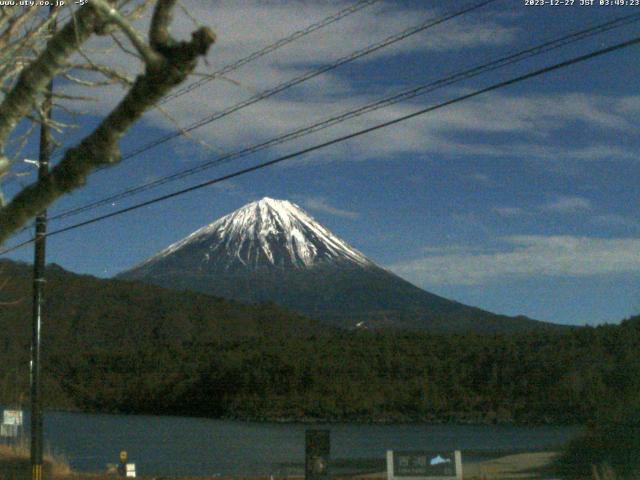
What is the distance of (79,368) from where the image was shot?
59.5m

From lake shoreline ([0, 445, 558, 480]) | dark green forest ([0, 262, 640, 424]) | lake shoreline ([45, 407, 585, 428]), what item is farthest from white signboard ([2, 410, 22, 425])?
lake shoreline ([45, 407, 585, 428])

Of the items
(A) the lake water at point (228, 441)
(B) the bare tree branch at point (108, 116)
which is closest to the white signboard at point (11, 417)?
(A) the lake water at point (228, 441)

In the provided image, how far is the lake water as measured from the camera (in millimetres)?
32094

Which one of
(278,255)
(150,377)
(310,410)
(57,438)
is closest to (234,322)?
(150,377)

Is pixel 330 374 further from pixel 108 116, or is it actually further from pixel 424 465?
pixel 108 116

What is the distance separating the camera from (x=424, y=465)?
17.3 metres

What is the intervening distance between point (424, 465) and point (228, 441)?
23.0 meters

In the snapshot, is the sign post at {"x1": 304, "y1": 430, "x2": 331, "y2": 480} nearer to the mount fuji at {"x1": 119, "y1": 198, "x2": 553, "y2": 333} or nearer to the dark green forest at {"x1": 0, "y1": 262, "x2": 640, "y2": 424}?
the dark green forest at {"x1": 0, "y1": 262, "x2": 640, "y2": 424}

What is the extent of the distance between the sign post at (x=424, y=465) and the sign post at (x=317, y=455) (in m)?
1.35

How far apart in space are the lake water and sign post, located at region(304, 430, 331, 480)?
29.2 ft

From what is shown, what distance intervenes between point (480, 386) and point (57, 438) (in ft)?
80.5

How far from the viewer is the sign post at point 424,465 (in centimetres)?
1714

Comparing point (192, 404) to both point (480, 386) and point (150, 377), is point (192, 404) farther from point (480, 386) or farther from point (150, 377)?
point (480, 386)

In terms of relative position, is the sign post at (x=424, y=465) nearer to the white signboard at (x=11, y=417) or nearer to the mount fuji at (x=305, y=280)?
the white signboard at (x=11, y=417)
